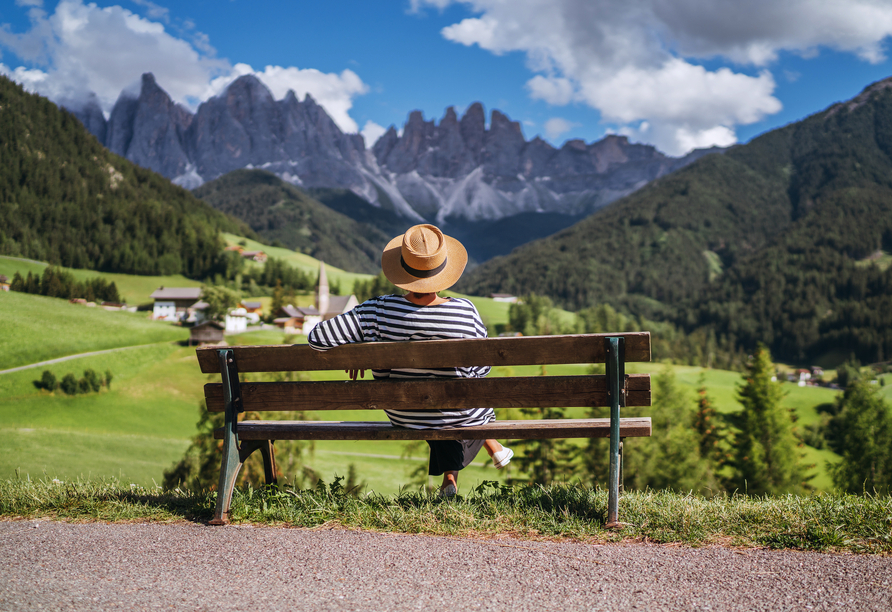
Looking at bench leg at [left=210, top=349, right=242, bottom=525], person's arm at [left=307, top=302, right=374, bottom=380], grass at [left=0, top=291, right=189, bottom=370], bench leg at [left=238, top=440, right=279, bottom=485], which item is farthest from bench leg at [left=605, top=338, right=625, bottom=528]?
grass at [left=0, top=291, right=189, bottom=370]

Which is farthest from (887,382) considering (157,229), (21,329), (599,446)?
(21,329)

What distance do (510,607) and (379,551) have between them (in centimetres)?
128

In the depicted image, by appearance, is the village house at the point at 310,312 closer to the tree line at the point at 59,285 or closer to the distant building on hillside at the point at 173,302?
the distant building on hillside at the point at 173,302

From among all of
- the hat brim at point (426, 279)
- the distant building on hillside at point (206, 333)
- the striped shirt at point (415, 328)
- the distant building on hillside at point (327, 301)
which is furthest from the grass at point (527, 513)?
the distant building on hillside at point (327, 301)

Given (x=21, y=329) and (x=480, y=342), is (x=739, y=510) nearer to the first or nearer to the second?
(x=480, y=342)

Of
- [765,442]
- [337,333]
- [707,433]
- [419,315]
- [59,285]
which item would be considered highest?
[59,285]

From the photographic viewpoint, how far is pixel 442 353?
188 inches

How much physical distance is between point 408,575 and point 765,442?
1899 inches

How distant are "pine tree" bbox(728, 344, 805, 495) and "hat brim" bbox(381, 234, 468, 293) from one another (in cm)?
4457

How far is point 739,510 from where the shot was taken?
4.84 meters

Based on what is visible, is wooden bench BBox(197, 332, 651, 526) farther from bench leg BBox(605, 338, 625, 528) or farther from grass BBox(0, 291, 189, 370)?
grass BBox(0, 291, 189, 370)

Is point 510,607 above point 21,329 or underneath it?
underneath

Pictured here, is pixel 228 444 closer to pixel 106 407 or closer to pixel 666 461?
pixel 106 407

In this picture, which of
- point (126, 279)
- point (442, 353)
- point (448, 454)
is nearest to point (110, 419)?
point (448, 454)
